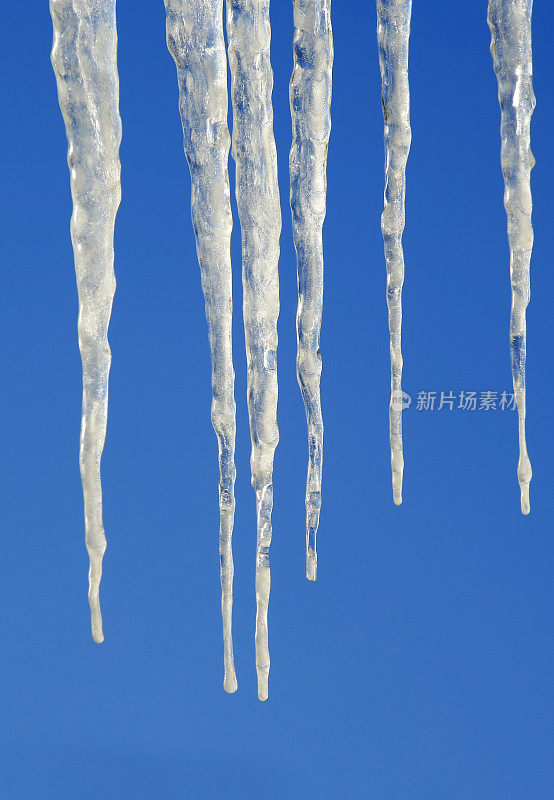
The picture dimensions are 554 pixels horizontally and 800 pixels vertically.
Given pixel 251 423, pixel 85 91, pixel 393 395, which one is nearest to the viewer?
pixel 85 91

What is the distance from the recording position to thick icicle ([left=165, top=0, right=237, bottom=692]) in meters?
0.88

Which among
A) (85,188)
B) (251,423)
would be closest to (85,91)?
(85,188)

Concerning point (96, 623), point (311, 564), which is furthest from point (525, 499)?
point (96, 623)

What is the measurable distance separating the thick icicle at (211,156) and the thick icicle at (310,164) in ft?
0.32

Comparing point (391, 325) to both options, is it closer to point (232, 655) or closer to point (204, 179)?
point (204, 179)

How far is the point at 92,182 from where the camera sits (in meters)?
0.88

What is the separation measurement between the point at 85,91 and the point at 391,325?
418mm

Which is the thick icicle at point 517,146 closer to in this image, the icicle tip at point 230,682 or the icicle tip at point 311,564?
the icicle tip at point 311,564

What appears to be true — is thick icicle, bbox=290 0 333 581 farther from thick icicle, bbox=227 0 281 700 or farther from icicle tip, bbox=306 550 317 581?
icicle tip, bbox=306 550 317 581

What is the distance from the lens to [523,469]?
1079 mm

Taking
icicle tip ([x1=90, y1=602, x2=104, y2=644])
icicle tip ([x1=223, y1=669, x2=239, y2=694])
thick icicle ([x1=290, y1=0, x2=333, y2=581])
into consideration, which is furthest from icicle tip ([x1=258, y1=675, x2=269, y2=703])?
thick icicle ([x1=290, y1=0, x2=333, y2=581])

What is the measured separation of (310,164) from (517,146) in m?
0.24

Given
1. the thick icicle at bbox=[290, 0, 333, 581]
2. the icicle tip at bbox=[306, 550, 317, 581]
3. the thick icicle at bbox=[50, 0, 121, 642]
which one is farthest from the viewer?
the icicle tip at bbox=[306, 550, 317, 581]

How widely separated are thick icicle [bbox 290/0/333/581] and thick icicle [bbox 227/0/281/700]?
45 millimetres
